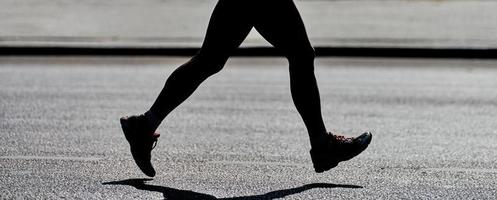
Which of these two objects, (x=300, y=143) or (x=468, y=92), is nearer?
(x=300, y=143)

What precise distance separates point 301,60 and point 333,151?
1.73 feet

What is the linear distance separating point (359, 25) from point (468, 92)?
20.5ft

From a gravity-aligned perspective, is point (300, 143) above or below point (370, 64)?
above

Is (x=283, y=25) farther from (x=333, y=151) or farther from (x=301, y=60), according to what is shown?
(x=333, y=151)

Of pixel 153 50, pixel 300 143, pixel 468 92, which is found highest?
pixel 300 143

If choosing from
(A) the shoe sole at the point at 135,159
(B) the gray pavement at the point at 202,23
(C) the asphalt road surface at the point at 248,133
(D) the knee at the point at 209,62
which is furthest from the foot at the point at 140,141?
(B) the gray pavement at the point at 202,23

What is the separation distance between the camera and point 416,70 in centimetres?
1388

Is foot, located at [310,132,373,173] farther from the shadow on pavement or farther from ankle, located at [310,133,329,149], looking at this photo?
the shadow on pavement

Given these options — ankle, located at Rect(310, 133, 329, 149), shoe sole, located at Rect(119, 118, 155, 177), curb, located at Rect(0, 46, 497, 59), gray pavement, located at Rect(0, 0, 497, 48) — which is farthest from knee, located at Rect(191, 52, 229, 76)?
gray pavement, located at Rect(0, 0, 497, 48)

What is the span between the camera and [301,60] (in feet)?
22.3

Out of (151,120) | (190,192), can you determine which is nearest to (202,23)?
(151,120)

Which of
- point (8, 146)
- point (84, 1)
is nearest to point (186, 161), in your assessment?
point (8, 146)

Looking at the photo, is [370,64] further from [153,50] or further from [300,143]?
[300,143]

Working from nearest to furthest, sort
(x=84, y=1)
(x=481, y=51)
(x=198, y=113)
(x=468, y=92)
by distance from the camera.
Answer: (x=198, y=113) → (x=468, y=92) → (x=481, y=51) → (x=84, y=1)
